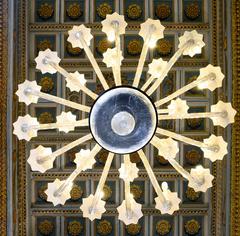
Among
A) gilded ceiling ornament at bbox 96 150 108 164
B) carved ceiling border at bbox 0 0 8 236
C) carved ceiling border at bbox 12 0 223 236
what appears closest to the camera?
carved ceiling border at bbox 0 0 8 236

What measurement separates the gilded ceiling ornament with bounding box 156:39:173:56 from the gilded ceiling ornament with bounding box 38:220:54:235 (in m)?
3.45

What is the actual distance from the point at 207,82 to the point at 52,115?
171 inches

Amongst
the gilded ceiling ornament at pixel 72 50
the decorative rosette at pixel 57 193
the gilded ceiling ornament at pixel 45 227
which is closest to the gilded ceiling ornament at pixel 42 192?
the gilded ceiling ornament at pixel 45 227

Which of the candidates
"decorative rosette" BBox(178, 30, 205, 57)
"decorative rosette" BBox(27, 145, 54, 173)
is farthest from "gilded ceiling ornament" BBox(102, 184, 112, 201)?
"decorative rosette" BBox(178, 30, 205, 57)

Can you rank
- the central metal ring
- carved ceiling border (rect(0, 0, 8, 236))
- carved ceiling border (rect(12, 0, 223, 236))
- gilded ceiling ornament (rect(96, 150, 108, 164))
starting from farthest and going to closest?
gilded ceiling ornament (rect(96, 150, 108, 164)), carved ceiling border (rect(12, 0, 223, 236)), carved ceiling border (rect(0, 0, 8, 236)), the central metal ring

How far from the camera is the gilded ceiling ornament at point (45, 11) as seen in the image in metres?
9.11

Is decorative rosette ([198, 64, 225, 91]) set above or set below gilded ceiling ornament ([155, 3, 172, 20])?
below

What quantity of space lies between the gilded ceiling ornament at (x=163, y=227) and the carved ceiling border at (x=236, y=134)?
1.20 meters

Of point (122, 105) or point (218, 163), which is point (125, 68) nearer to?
point (218, 163)

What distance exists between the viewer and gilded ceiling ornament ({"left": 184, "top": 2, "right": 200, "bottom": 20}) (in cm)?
912

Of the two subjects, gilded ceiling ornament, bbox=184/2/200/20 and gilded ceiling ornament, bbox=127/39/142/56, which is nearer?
gilded ceiling ornament, bbox=184/2/200/20

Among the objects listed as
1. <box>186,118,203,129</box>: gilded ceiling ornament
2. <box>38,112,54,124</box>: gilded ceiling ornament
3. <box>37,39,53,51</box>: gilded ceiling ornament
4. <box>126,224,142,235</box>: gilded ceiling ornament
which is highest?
<box>37,39,53,51</box>: gilded ceiling ornament

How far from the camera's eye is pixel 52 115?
31.0 ft

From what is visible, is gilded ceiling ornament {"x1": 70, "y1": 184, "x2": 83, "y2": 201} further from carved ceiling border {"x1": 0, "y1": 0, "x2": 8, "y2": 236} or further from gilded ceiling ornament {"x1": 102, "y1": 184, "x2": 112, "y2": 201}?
carved ceiling border {"x1": 0, "y1": 0, "x2": 8, "y2": 236}
